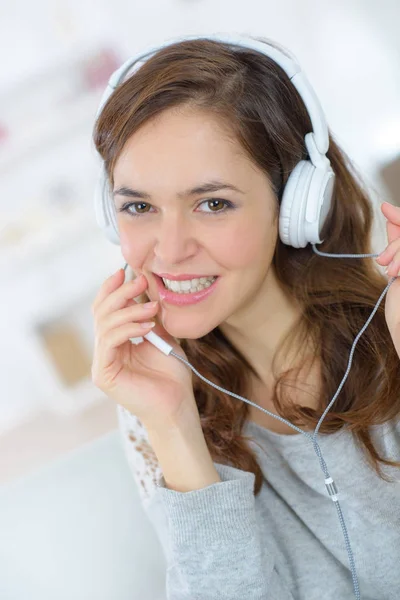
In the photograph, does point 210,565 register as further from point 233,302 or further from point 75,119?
point 75,119

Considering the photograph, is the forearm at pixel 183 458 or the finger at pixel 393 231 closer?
the finger at pixel 393 231

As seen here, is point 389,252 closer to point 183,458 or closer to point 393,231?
point 393,231

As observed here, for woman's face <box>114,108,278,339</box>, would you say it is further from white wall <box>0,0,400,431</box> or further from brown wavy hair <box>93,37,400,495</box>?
white wall <box>0,0,400,431</box>

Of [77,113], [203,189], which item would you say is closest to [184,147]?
[203,189]

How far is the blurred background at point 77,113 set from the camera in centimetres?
311

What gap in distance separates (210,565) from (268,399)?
0.36m

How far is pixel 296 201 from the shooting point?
1.11 m

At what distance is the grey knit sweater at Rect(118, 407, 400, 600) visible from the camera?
1.11 metres

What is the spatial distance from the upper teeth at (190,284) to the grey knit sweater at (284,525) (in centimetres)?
34

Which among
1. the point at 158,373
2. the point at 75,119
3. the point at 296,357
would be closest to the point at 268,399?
the point at 296,357

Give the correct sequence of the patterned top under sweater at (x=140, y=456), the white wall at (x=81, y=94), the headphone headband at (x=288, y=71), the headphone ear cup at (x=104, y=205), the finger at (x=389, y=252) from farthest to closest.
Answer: the white wall at (x=81, y=94) → the patterned top under sweater at (x=140, y=456) → the headphone ear cup at (x=104, y=205) → the headphone headband at (x=288, y=71) → the finger at (x=389, y=252)

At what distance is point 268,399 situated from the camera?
1350mm

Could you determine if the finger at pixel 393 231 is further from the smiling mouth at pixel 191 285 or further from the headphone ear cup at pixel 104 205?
the headphone ear cup at pixel 104 205

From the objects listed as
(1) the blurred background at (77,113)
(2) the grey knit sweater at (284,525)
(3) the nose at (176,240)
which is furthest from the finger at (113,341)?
(1) the blurred background at (77,113)
